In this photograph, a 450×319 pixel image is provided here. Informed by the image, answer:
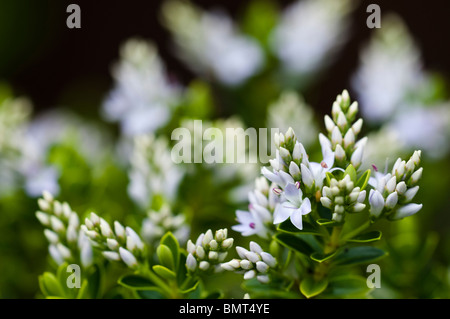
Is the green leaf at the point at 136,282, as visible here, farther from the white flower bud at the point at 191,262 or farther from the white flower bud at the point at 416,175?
the white flower bud at the point at 416,175

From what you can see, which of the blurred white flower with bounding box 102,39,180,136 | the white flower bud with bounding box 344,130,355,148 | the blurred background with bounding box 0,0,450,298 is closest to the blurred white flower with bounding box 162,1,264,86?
the blurred background with bounding box 0,0,450,298

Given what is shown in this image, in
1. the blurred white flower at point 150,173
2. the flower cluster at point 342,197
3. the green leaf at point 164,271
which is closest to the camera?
the flower cluster at point 342,197

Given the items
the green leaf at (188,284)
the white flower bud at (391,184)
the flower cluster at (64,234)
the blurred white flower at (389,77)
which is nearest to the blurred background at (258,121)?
the blurred white flower at (389,77)

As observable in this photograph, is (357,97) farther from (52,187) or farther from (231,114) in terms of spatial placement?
(52,187)

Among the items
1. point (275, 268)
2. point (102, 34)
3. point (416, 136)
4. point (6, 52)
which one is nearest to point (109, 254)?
point (275, 268)

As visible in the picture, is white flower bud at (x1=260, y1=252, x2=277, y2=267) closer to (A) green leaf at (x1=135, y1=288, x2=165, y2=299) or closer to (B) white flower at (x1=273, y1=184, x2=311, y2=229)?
(B) white flower at (x1=273, y1=184, x2=311, y2=229)
